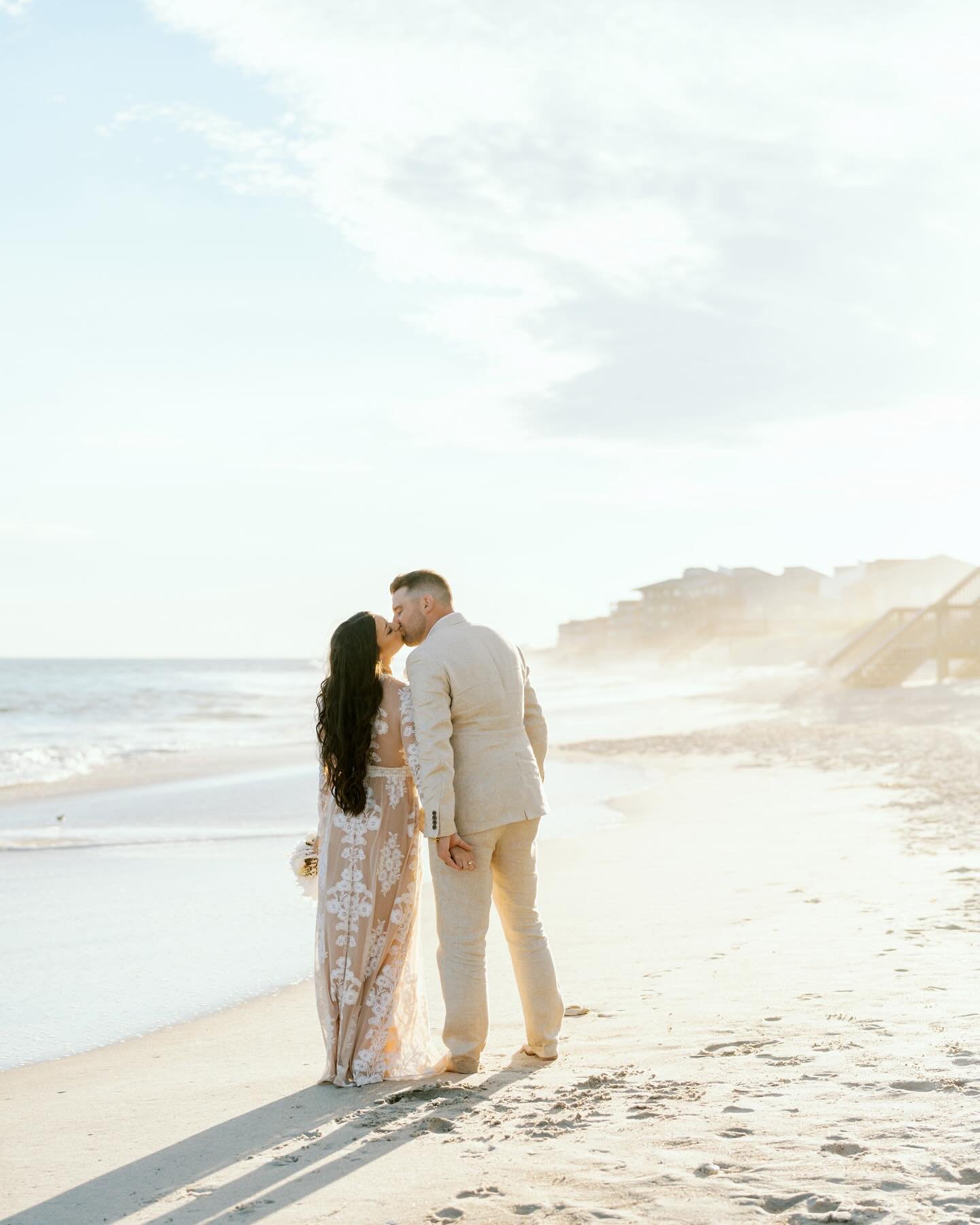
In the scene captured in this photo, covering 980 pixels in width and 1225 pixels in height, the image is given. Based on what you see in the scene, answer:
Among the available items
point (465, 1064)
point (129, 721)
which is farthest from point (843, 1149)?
point (129, 721)

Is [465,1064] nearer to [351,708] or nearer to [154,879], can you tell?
[351,708]

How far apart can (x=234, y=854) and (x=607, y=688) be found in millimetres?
36163

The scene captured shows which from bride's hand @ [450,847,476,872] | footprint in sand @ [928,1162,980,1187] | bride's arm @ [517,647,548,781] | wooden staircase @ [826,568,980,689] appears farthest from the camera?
wooden staircase @ [826,568,980,689]

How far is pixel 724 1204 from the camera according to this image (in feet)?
9.18

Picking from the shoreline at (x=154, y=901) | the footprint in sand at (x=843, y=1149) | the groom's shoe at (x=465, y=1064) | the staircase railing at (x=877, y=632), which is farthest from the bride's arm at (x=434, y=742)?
the staircase railing at (x=877, y=632)

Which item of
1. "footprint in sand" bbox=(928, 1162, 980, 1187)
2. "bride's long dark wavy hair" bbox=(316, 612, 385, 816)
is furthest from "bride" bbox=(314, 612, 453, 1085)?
"footprint in sand" bbox=(928, 1162, 980, 1187)

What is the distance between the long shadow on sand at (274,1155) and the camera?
303 centimetres

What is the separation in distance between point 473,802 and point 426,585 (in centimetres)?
81

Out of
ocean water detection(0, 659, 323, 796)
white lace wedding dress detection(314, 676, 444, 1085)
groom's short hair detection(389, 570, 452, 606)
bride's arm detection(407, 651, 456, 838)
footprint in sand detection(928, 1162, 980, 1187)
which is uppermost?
groom's short hair detection(389, 570, 452, 606)

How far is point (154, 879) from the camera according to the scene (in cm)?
837

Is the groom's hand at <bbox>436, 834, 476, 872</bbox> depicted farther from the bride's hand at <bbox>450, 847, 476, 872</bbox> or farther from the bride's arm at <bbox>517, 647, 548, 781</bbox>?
the bride's arm at <bbox>517, 647, 548, 781</bbox>

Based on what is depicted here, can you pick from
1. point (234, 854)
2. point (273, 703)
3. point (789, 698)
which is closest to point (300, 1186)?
point (234, 854)

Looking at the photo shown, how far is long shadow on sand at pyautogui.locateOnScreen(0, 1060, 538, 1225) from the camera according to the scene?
119 inches

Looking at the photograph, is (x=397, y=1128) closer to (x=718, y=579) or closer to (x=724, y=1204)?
(x=724, y=1204)
